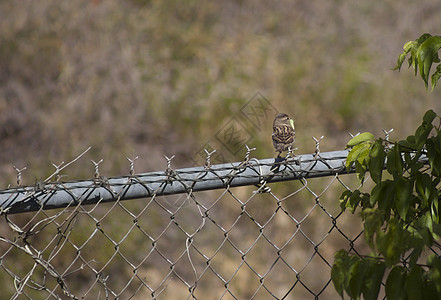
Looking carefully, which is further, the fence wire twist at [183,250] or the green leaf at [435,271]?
the fence wire twist at [183,250]

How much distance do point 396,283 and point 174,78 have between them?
5.32 metres

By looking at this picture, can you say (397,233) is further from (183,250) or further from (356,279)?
(183,250)

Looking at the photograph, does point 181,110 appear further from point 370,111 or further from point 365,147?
point 365,147

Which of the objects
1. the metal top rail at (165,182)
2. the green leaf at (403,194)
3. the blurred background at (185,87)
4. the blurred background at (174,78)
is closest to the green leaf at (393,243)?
the green leaf at (403,194)

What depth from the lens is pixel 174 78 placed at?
6465 millimetres

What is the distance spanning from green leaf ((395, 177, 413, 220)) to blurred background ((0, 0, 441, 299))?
3.02m

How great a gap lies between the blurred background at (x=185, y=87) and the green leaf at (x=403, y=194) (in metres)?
3.02

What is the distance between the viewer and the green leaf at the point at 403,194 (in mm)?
1586

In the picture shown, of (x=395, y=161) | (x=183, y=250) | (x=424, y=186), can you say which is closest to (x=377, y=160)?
(x=395, y=161)

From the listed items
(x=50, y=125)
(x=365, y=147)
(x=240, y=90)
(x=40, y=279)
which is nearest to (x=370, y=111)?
(x=240, y=90)

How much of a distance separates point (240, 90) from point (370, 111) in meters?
1.45

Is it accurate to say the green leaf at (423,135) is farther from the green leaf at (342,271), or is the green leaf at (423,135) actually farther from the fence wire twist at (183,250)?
the fence wire twist at (183,250)

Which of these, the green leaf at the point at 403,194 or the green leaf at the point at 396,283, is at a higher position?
the green leaf at the point at 403,194

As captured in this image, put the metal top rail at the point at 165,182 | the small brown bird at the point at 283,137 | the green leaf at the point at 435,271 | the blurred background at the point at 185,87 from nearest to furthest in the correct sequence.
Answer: the green leaf at the point at 435,271 < the metal top rail at the point at 165,182 < the small brown bird at the point at 283,137 < the blurred background at the point at 185,87
